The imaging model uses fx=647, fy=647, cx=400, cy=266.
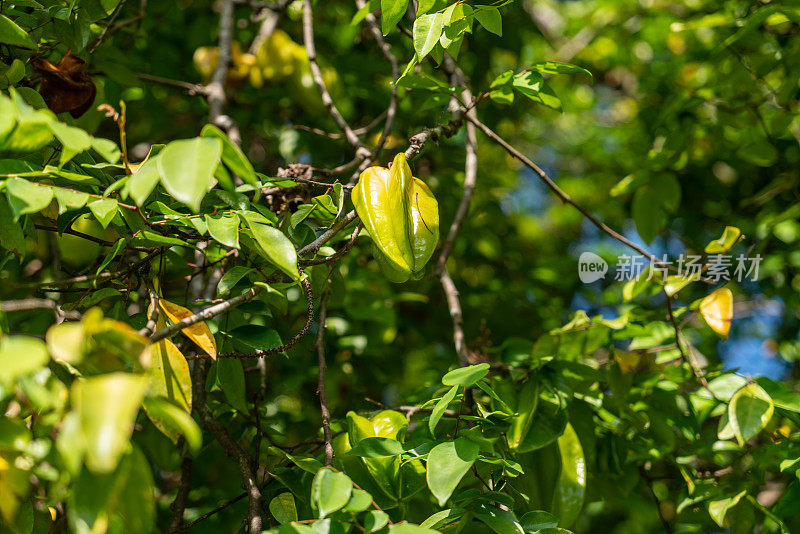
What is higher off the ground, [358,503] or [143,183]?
[143,183]

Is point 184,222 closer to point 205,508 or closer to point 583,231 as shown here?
point 205,508

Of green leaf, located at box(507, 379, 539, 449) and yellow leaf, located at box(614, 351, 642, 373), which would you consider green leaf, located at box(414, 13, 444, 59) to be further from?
yellow leaf, located at box(614, 351, 642, 373)

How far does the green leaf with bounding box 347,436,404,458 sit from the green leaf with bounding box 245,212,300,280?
9.8 inches

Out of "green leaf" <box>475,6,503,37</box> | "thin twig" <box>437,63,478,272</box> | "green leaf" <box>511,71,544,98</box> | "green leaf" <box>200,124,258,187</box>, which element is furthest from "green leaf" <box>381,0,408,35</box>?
"green leaf" <box>200,124,258,187</box>

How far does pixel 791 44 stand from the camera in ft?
5.88

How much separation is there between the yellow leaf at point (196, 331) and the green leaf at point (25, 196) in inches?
8.8

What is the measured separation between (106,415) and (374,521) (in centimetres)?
34

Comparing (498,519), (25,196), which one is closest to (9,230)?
(25,196)

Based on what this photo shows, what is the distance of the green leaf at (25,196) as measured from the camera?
27.4 inches

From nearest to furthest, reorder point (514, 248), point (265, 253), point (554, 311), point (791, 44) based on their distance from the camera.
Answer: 1. point (265, 253)
2. point (791, 44)
3. point (554, 311)
4. point (514, 248)

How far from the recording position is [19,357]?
0.49 meters

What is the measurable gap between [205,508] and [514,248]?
4.97ft

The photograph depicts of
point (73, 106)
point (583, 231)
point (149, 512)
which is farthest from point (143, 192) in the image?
point (583, 231)

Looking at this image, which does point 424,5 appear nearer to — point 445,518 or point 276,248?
point 276,248
